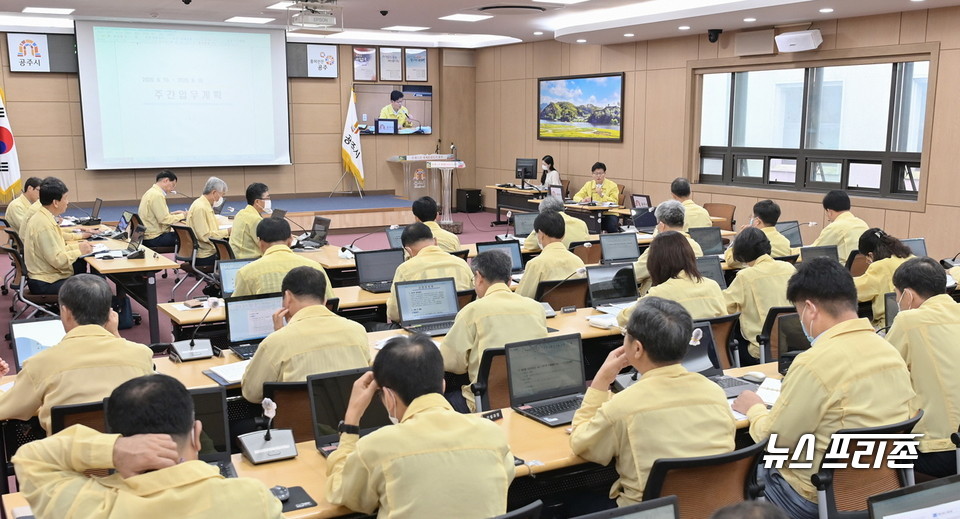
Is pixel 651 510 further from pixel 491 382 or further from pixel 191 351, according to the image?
pixel 191 351

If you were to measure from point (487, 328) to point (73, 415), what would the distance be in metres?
1.79

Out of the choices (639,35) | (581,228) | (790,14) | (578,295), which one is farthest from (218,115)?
(578,295)

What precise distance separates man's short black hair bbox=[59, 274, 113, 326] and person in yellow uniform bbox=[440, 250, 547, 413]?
1457 mm

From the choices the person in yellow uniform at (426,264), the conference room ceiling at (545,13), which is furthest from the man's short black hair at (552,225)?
the conference room ceiling at (545,13)

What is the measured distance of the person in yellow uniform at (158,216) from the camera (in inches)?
341

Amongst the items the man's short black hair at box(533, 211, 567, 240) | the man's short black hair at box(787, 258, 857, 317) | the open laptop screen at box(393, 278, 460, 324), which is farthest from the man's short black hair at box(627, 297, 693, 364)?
the man's short black hair at box(533, 211, 567, 240)

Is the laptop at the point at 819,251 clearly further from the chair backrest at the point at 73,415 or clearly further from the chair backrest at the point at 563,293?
the chair backrest at the point at 73,415

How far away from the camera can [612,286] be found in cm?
537

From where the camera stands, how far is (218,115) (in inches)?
528

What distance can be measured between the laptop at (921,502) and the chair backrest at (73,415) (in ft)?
7.77

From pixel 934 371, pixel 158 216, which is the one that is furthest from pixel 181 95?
pixel 934 371

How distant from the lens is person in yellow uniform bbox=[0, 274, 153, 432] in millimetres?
3119

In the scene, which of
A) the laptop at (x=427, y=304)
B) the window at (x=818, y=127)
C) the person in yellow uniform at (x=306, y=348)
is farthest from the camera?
the window at (x=818, y=127)

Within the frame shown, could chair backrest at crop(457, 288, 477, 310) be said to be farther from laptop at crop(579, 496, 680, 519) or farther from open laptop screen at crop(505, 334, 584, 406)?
laptop at crop(579, 496, 680, 519)
